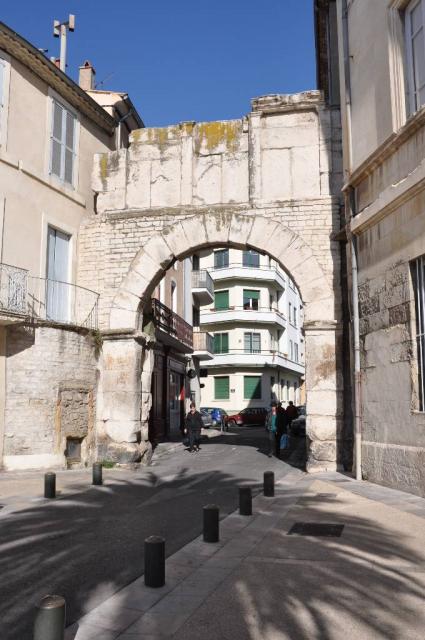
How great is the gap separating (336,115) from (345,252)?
3095 millimetres

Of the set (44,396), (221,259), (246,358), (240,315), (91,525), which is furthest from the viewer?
(221,259)

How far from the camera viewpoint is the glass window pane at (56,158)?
43.5 ft

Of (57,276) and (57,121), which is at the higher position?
(57,121)

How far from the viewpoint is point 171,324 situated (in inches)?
867

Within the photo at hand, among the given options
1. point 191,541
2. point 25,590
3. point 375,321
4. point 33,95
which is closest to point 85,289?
point 33,95

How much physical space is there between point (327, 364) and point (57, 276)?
629cm

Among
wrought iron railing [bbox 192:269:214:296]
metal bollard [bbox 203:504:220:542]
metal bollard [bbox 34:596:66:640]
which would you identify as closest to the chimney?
wrought iron railing [bbox 192:269:214:296]

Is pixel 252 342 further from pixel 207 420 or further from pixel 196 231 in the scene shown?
pixel 196 231

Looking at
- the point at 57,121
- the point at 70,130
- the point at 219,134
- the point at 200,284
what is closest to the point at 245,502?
the point at 219,134

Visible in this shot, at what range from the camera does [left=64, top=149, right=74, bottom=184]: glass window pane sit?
13.7m

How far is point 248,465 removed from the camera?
1316 cm

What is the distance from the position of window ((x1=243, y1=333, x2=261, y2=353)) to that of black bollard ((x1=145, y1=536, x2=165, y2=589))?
36.1 meters

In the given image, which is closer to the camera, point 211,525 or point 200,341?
point 211,525

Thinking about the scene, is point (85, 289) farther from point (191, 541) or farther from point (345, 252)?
point (191, 541)
